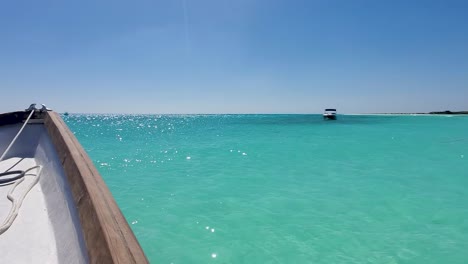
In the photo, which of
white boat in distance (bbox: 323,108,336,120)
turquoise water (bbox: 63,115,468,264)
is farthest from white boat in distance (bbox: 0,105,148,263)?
white boat in distance (bbox: 323,108,336,120)

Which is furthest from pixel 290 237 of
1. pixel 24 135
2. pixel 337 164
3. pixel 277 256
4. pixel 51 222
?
pixel 337 164

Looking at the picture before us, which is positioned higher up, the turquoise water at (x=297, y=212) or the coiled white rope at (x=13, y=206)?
the coiled white rope at (x=13, y=206)

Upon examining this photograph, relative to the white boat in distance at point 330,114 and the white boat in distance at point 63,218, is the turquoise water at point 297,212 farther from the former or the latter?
the white boat in distance at point 330,114

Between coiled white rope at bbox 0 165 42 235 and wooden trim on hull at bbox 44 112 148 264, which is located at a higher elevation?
wooden trim on hull at bbox 44 112 148 264

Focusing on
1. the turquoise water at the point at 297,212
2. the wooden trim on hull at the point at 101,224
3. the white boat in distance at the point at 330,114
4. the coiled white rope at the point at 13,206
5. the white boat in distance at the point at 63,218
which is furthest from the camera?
the white boat in distance at the point at 330,114

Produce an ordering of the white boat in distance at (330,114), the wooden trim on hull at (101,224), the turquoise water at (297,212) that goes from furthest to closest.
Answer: the white boat in distance at (330,114) < the turquoise water at (297,212) < the wooden trim on hull at (101,224)

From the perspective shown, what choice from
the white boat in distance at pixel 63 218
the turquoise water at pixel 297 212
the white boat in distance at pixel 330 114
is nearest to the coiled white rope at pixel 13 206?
the white boat in distance at pixel 63 218

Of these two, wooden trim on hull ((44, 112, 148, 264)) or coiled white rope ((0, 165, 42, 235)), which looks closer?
wooden trim on hull ((44, 112, 148, 264))

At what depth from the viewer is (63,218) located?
172cm

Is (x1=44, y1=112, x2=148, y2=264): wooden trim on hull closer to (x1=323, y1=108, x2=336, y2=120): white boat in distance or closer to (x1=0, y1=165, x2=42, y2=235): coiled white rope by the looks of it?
(x1=0, y1=165, x2=42, y2=235): coiled white rope

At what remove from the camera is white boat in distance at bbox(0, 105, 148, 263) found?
3.41ft

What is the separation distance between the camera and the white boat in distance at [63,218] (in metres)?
1.04

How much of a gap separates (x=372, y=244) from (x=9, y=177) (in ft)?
16.3

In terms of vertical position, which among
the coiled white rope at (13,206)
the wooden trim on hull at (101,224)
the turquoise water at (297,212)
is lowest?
the turquoise water at (297,212)
